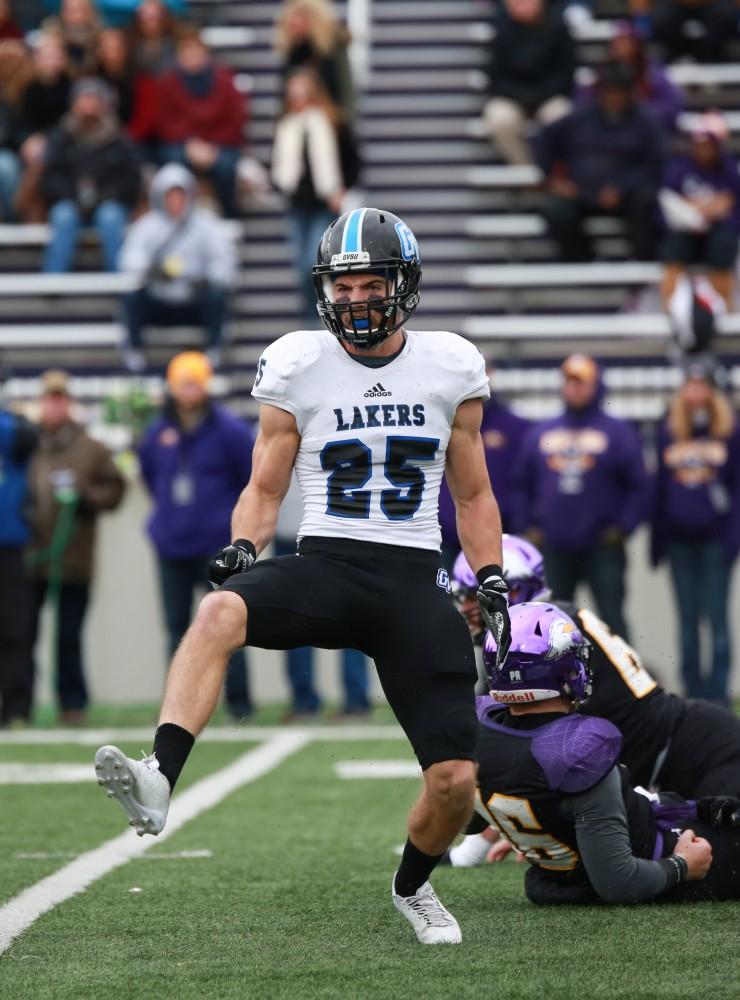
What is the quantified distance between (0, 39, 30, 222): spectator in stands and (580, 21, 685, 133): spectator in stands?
4601mm

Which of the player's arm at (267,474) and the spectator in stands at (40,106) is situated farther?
the spectator in stands at (40,106)

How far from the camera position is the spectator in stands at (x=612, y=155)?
1423 cm

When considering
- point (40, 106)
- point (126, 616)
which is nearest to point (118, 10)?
point (40, 106)

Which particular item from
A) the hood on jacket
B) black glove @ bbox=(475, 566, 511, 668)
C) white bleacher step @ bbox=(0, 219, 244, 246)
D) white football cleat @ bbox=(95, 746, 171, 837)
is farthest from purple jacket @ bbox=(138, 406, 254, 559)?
white football cleat @ bbox=(95, 746, 171, 837)

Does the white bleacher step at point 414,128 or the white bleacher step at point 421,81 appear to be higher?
the white bleacher step at point 421,81

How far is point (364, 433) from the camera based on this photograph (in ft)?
15.9

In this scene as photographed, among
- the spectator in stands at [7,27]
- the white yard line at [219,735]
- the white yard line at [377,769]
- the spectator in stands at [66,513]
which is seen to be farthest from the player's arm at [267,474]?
the spectator in stands at [7,27]

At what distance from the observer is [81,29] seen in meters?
15.6

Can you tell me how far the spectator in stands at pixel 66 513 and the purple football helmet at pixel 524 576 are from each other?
5.62 metres

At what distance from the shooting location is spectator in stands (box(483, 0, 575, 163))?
1516 cm

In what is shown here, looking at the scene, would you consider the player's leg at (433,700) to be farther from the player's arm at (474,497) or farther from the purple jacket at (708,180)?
the purple jacket at (708,180)

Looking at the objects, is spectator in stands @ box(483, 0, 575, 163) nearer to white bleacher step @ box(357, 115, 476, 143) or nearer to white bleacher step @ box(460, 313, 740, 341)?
white bleacher step @ box(357, 115, 476, 143)

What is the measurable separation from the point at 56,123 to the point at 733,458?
7.09 meters

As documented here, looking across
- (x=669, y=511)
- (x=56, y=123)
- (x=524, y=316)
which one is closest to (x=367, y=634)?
(x=669, y=511)
